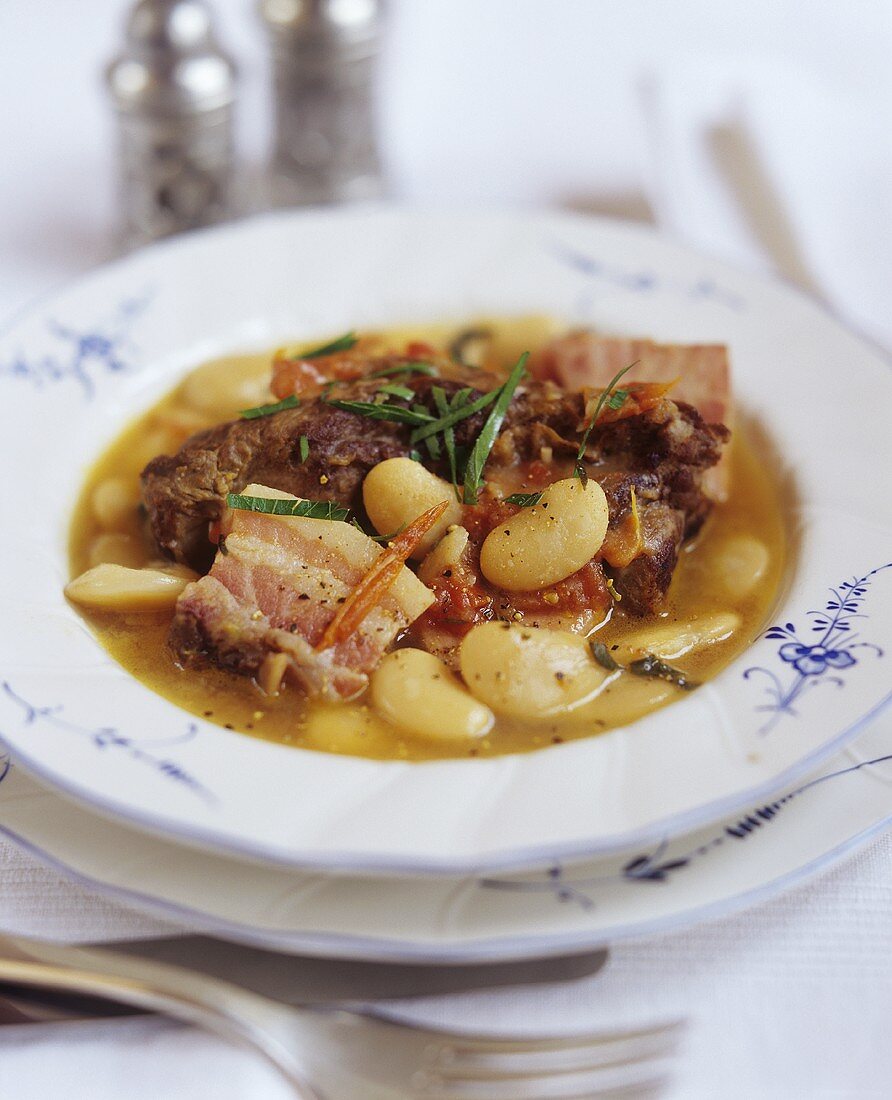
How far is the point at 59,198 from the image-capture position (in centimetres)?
588

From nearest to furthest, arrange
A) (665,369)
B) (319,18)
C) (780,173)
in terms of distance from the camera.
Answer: (665,369) < (319,18) < (780,173)

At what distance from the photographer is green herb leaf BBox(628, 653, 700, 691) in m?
3.15

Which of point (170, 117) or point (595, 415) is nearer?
point (595, 415)

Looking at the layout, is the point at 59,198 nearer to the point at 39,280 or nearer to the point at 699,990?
the point at 39,280

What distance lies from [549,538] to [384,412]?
2.22 ft

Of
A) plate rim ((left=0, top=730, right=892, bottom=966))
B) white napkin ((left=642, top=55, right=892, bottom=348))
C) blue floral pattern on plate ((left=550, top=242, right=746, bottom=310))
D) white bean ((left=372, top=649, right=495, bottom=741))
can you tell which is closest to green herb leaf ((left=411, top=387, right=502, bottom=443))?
white bean ((left=372, top=649, right=495, bottom=741))

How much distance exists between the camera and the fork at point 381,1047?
→ 230cm

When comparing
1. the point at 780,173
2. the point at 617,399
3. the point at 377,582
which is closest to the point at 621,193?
the point at 780,173

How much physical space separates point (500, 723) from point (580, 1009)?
0.78 m

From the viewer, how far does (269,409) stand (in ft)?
12.1

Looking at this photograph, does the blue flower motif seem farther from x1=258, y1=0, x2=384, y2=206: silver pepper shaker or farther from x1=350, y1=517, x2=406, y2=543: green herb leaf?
x1=258, y1=0, x2=384, y2=206: silver pepper shaker

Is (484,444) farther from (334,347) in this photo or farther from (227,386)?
(227,386)

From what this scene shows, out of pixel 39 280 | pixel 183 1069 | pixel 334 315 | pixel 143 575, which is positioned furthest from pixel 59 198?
pixel 183 1069

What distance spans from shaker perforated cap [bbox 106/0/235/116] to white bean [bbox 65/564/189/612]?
2563mm
